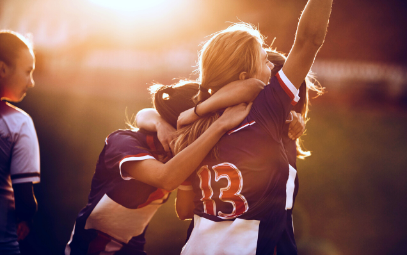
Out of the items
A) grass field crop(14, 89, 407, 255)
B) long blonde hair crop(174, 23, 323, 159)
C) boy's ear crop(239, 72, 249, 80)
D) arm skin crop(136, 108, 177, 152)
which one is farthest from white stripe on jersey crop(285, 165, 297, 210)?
grass field crop(14, 89, 407, 255)

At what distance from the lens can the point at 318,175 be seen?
22.4 ft

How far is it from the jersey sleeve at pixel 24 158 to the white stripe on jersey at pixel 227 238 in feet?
3.86

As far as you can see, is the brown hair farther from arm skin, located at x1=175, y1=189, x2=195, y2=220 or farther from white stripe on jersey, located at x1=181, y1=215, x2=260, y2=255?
white stripe on jersey, located at x1=181, y1=215, x2=260, y2=255

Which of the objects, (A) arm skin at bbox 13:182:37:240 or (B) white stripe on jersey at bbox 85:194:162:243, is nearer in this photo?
(B) white stripe on jersey at bbox 85:194:162:243

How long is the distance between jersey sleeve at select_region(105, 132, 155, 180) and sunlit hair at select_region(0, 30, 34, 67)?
88 cm

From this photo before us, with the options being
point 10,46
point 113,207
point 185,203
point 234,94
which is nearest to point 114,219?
point 113,207

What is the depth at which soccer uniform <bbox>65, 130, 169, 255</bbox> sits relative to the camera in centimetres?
159

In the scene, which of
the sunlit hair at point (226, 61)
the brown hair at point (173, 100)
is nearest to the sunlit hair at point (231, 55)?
the sunlit hair at point (226, 61)

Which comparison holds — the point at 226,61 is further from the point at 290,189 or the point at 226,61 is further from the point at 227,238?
the point at 227,238

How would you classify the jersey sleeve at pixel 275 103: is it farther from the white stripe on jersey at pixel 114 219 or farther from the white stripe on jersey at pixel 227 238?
the white stripe on jersey at pixel 114 219

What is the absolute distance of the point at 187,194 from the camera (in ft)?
5.39

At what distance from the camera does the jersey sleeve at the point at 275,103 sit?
1.15 m

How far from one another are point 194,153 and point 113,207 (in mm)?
653

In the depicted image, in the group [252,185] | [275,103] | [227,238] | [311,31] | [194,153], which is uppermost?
[311,31]
